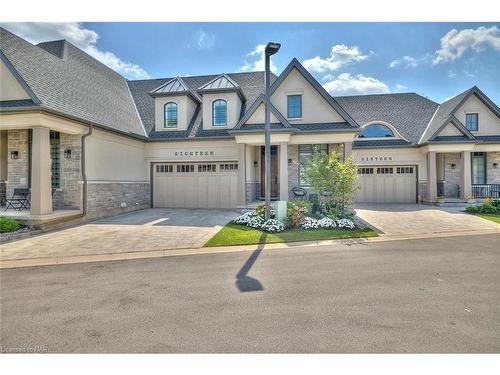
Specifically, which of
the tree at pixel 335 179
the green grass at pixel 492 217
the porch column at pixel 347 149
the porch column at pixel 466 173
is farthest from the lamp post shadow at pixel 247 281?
the porch column at pixel 466 173

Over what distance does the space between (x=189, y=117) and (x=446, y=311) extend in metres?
17.1

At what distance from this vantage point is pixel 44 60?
537 inches

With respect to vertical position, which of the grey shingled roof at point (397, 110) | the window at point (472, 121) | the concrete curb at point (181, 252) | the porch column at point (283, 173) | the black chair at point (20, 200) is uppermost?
the grey shingled roof at point (397, 110)

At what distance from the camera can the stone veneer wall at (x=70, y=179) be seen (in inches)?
494

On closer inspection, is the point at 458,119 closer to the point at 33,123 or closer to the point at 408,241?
the point at 408,241

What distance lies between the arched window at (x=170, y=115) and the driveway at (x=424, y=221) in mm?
13168

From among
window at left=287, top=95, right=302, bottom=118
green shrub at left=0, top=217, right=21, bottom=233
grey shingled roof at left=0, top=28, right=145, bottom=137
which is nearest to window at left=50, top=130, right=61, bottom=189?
grey shingled roof at left=0, top=28, right=145, bottom=137

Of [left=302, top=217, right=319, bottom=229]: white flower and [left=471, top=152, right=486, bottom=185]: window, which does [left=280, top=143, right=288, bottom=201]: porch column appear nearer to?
[left=302, top=217, right=319, bottom=229]: white flower

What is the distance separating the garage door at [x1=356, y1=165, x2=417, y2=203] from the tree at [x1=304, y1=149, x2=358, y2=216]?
310 inches

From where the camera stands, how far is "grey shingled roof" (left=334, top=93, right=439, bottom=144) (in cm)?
1991

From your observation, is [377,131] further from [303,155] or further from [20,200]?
[20,200]

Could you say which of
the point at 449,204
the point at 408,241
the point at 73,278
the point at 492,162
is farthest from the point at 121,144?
the point at 492,162

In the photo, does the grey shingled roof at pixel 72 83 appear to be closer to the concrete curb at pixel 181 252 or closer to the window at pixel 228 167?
the window at pixel 228 167

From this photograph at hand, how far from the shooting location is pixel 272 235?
977 cm
